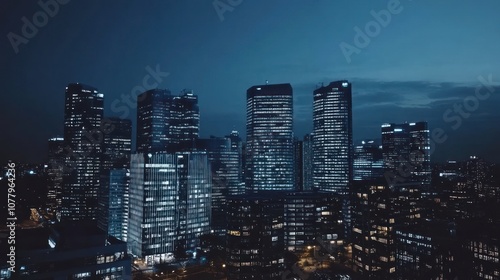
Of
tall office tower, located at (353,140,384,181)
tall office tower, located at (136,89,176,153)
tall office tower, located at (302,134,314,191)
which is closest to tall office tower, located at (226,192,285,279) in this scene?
tall office tower, located at (136,89,176,153)

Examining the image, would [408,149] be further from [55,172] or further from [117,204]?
[55,172]

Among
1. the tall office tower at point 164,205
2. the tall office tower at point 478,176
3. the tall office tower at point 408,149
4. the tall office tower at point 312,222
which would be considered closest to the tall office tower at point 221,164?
the tall office tower at point 312,222

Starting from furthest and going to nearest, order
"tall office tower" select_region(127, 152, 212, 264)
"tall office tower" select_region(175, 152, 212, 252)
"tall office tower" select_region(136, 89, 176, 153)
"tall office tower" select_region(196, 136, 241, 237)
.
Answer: "tall office tower" select_region(136, 89, 176, 153), "tall office tower" select_region(196, 136, 241, 237), "tall office tower" select_region(175, 152, 212, 252), "tall office tower" select_region(127, 152, 212, 264)

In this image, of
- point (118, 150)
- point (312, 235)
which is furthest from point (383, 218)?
point (118, 150)

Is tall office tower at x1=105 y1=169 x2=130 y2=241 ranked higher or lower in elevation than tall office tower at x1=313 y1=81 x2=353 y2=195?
lower

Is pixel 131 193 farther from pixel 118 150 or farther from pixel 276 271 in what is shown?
pixel 118 150

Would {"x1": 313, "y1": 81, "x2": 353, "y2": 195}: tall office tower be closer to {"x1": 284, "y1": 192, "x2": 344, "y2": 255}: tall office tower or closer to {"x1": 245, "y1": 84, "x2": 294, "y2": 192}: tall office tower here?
{"x1": 245, "y1": 84, "x2": 294, "y2": 192}: tall office tower
